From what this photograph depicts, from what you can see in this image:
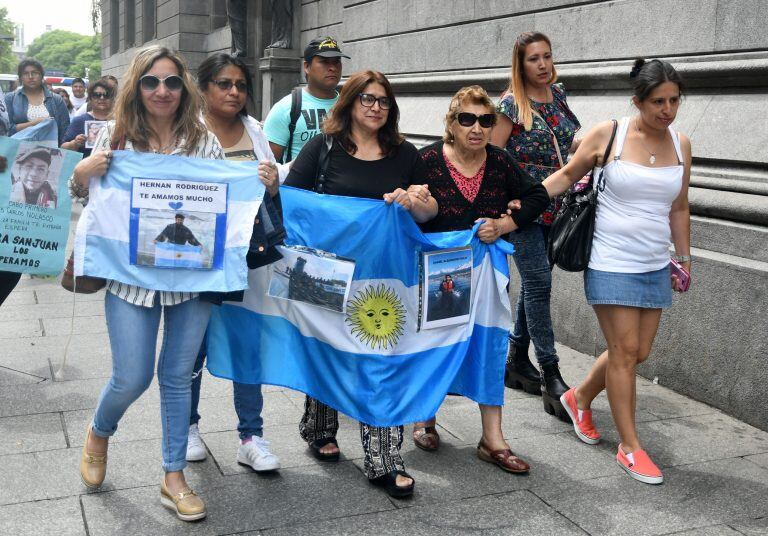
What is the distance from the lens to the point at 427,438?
467 centimetres

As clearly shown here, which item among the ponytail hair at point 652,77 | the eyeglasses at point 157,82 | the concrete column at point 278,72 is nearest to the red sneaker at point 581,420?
the ponytail hair at point 652,77

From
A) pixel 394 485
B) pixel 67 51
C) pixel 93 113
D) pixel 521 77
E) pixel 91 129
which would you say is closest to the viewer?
pixel 394 485

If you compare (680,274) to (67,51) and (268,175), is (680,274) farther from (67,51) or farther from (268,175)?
(67,51)

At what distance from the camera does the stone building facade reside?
17.8ft

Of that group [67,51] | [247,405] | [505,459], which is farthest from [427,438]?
[67,51]

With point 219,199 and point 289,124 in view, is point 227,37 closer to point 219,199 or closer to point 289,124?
point 289,124

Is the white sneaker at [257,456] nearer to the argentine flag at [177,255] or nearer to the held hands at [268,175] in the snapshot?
the argentine flag at [177,255]

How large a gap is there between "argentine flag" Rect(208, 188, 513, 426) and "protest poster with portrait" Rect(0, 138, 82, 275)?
135cm

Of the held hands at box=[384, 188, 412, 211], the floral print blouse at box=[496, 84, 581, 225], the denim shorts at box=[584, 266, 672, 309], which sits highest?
the floral print blouse at box=[496, 84, 581, 225]

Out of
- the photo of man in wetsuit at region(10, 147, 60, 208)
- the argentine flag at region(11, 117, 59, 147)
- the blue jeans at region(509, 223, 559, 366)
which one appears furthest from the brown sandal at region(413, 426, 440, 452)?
the argentine flag at region(11, 117, 59, 147)

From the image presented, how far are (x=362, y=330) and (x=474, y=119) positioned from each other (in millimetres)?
1107

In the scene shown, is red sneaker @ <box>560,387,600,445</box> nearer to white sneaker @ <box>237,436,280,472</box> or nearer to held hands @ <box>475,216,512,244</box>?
held hands @ <box>475,216,512,244</box>

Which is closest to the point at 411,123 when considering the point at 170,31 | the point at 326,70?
the point at 326,70

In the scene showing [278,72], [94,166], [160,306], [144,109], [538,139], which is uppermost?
[278,72]
